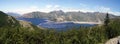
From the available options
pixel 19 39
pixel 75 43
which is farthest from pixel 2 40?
pixel 75 43

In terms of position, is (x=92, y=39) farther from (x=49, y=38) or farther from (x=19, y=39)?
(x=19, y=39)

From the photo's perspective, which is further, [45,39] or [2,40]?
[45,39]

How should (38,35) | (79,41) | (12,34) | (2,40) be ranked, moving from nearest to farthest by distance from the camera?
(2,40), (12,34), (79,41), (38,35)

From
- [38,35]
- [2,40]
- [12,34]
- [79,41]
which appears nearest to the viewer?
[2,40]

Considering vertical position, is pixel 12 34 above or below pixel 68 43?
above

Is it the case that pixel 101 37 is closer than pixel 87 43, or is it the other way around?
pixel 87 43

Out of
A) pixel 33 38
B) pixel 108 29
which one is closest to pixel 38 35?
pixel 33 38

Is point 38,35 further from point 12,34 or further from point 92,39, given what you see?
point 92,39

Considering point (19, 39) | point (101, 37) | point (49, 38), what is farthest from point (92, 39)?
point (19, 39)

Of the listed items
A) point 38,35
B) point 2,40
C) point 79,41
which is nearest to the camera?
point 2,40
